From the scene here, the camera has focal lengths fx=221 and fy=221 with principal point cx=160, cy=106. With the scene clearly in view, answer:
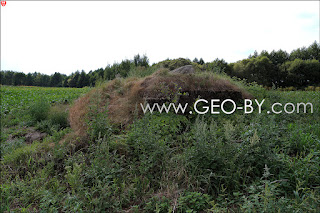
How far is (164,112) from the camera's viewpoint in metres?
4.77

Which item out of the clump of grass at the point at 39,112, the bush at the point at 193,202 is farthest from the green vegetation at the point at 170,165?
the clump of grass at the point at 39,112

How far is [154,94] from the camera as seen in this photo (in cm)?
528

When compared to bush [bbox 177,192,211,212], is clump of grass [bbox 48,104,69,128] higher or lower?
higher

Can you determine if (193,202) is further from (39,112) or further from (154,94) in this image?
(39,112)

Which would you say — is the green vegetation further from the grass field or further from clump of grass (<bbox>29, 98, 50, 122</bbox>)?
clump of grass (<bbox>29, 98, 50, 122</bbox>)

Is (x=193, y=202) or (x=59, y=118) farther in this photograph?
(x=59, y=118)

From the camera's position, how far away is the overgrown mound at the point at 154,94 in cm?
501

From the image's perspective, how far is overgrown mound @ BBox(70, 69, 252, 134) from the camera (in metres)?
5.01

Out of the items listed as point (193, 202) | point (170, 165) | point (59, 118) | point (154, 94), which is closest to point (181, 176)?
point (170, 165)

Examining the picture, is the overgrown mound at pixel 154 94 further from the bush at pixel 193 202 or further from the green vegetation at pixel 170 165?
the bush at pixel 193 202

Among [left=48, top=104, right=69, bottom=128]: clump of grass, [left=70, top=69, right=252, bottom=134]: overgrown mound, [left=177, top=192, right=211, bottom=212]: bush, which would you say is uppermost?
[left=70, top=69, right=252, bottom=134]: overgrown mound

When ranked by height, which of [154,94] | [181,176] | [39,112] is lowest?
[181,176]

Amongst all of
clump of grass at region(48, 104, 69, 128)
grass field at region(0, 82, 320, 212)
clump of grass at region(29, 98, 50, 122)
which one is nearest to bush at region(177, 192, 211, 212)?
grass field at region(0, 82, 320, 212)

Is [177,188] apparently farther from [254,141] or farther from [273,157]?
[273,157]
